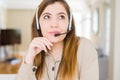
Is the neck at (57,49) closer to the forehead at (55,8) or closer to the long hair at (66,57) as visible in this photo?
the long hair at (66,57)

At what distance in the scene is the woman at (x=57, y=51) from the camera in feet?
2.77

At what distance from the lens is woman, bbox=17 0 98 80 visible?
33.2 inches

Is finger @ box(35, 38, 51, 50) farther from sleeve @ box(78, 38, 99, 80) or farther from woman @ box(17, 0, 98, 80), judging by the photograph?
sleeve @ box(78, 38, 99, 80)

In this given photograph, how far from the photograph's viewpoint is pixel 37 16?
888 mm

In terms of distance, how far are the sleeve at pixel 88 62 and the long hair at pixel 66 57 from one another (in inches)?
1.2

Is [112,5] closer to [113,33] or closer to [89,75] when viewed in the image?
[113,33]

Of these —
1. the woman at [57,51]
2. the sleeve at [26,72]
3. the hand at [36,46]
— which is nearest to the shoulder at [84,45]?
the woman at [57,51]

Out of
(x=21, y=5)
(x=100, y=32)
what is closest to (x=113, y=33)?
(x=100, y=32)

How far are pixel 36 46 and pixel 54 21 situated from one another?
0.44 feet

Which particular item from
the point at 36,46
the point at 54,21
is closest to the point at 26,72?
the point at 36,46

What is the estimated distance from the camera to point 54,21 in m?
0.84

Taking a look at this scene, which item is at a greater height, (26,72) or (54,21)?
(54,21)


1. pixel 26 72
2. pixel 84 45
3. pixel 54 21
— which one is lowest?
pixel 26 72

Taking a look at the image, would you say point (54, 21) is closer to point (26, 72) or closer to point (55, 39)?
point (55, 39)
